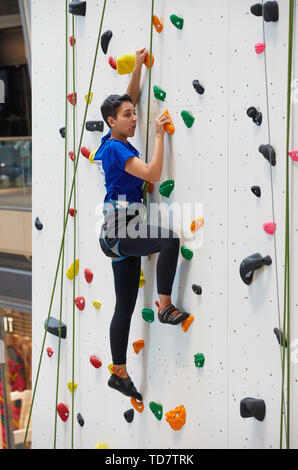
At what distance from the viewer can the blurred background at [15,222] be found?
4.80 meters

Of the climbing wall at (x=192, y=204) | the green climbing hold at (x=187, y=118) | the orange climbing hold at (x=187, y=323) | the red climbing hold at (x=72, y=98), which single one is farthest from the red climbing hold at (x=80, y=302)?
the green climbing hold at (x=187, y=118)

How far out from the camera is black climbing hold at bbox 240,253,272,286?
221 cm

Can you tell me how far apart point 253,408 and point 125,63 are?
1.43 meters

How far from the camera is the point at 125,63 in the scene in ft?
8.20

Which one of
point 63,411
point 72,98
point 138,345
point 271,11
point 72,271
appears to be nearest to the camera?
point 271,11

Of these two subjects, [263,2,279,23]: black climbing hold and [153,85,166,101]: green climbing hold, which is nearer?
[263,2,279,23]: black climbing hold

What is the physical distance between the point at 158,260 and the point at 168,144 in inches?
18.4

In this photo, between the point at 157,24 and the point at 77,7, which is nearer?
the point at 157,24

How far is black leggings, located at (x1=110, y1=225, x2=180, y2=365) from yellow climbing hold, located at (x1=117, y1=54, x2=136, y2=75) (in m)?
0.66

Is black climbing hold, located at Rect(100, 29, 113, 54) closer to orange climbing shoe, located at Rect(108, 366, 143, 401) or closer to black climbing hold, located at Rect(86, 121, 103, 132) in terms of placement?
black climbing hold, located at Rect(86, 121, 103, 132)

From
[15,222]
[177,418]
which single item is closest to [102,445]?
[177,418]

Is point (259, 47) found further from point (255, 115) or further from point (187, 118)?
point (187, 118)

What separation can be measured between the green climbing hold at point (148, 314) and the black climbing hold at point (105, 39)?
3.65ft

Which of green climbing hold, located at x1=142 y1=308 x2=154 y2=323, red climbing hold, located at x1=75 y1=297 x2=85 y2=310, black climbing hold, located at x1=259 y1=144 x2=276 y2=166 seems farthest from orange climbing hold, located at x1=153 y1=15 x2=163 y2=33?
red climbing hold, located at x1=75 y1=297 x2=85 y2=310
